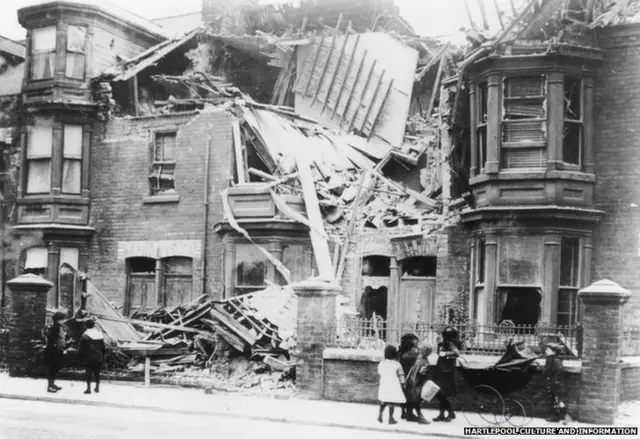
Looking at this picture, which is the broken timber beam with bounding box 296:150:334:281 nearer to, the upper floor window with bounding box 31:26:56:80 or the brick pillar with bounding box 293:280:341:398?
the brick pillar with bounding box 293:280:341:398

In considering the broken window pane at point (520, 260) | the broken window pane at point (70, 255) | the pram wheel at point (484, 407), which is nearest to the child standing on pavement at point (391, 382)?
the pram wheel at point (484, 407)

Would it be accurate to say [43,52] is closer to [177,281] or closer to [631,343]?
[177,281]

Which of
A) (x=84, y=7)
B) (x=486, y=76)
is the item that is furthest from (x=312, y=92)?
(x=486, y=76)

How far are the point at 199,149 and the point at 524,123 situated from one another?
9789 millimetres

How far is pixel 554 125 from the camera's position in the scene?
18.1 metres

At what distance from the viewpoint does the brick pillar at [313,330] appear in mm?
15867

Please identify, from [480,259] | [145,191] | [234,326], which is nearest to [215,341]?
[234,326]

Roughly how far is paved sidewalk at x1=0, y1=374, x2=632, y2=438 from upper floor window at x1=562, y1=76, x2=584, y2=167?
23.5ft

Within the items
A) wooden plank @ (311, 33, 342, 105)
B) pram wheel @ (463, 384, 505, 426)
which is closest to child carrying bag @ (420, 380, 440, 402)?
pram wheel @ (463, 384, 505, 426)

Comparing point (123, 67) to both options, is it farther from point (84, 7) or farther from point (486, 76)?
point (486, 76)

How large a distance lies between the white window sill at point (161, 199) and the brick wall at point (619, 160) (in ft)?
38.9

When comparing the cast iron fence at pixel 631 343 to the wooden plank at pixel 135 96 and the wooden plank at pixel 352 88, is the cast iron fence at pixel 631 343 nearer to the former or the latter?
the wooden plank at pixel 352 88

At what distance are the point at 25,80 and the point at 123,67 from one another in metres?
3.07

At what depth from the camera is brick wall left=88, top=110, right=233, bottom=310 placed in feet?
77.1
